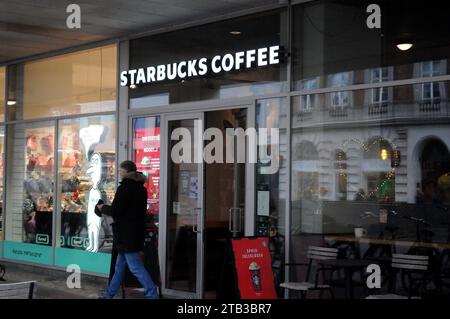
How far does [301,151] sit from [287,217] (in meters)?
0.78

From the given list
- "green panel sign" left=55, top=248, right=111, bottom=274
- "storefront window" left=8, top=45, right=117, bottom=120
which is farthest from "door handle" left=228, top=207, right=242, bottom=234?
"storefront window" left=8, top=45, right=117, bottom=120

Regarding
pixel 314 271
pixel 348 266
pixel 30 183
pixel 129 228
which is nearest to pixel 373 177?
pixel 348 266

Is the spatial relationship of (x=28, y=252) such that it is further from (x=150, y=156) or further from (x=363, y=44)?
(x=363, y=44)

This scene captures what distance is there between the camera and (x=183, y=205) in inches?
387

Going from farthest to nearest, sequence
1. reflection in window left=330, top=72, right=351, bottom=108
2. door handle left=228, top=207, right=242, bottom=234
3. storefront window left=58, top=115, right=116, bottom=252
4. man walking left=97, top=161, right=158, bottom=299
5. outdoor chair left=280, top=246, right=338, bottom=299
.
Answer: storefront window left=58, top=115, right=116, bottom=252
door handle left=228, top=207, right=242, bottom=234
man walking left=97, top=161, right=158, bottom=299
reflection in window left=330, top=72, right=351, bottom=108
outdoor chair left=280, top=246, right=338, bottom=299

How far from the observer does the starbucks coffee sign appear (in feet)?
28.6

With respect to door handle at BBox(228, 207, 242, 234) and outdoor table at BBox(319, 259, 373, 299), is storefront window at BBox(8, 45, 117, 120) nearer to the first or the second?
door handle at BBox(228, 207, 242, 234)

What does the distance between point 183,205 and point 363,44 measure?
11.0ft

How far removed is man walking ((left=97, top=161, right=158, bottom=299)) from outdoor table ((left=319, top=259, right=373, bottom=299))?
219 centimetres

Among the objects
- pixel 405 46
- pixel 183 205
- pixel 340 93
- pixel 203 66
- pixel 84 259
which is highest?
pixel 203 66

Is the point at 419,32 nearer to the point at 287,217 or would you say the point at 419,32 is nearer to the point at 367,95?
the point at 367,95

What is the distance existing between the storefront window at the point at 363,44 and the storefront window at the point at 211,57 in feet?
0.98
